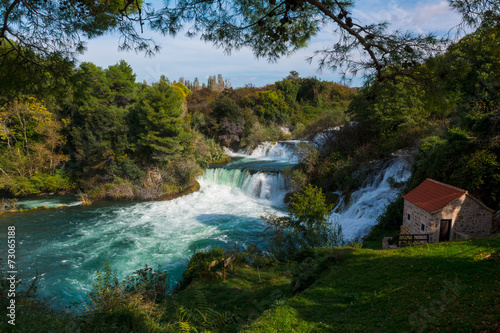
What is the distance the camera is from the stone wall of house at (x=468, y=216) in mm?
7742

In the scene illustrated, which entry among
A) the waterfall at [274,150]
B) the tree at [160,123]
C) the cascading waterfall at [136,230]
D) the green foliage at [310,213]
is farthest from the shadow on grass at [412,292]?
the waterfall at [274,150]

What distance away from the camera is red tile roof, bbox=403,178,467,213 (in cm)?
773

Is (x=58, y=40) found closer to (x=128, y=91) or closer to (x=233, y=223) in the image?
(x=233, y=223)

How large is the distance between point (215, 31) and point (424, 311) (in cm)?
532

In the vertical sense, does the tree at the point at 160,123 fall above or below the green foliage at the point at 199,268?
above

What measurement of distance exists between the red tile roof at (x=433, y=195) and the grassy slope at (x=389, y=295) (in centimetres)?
Result: 171

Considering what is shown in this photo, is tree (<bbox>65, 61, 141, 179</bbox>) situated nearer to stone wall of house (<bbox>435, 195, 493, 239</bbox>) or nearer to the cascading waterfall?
the cascading waterfall

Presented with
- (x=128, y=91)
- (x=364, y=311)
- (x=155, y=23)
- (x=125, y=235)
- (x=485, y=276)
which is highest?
(x=128, y=91)

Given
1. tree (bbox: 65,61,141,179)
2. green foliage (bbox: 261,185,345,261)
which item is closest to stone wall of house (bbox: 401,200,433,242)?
green foliage (bbox: 261,185,345,261)

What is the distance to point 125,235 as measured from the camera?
12297mm

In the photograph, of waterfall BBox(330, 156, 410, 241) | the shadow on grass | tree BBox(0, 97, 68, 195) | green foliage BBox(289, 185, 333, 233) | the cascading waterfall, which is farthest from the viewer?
tree BBox(0, 97, 68, 195)

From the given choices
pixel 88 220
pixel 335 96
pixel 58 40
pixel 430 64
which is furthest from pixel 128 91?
pixel 335 96

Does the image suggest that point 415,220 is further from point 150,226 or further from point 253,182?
point 150,226

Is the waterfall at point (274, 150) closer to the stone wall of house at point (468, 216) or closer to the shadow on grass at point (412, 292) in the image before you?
the stone wall of house at point (468, 216)
